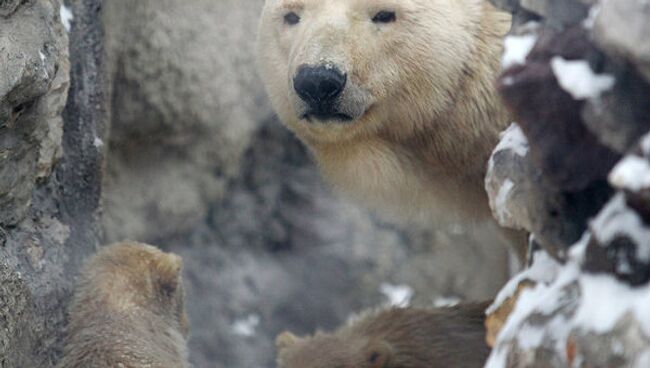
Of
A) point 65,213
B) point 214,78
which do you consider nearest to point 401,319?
point 65,213

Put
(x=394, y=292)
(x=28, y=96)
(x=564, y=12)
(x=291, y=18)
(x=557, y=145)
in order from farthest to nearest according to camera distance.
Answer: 1. (x=394, y=292)
2. (x=291, y=18)
3. (x=28, y=96)
4. (x=564, y=12)
5. (x=557, y=145)

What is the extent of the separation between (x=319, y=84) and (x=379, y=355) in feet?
3.39

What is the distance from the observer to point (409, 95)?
14.6 feet

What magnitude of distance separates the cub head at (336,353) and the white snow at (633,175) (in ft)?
6.02

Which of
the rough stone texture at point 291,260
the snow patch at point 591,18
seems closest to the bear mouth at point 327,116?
the snow patch at point 591,18

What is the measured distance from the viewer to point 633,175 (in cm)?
220

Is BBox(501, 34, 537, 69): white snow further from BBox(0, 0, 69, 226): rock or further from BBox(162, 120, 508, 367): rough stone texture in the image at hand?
BBox(162, 120, 508, 367): rough stone texture

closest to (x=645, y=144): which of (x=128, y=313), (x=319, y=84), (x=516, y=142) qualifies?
(x=516, y=142)

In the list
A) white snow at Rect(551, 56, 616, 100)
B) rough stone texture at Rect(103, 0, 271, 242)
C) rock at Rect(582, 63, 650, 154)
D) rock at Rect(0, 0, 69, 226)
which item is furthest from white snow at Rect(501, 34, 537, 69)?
rough stone texture at Rect(103, 0, 271, 242)

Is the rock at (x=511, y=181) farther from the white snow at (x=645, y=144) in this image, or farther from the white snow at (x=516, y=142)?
the white snow at (x=645, y=144)

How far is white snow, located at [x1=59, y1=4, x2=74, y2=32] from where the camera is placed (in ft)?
14.7

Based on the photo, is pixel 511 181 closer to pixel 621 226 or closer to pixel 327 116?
pixel 621 226

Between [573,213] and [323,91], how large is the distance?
1.69 meters

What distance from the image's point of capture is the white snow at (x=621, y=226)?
7.47 ft
